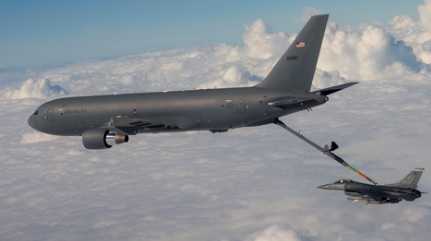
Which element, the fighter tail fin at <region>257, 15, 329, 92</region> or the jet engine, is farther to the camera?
the jet engine

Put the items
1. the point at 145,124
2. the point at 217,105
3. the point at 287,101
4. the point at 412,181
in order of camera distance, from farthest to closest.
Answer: the point at 412,181
the point at 145,124
the point at 217,105
the point at 287,101

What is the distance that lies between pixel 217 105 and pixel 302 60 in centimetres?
830

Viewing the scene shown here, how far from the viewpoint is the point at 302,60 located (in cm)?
3388

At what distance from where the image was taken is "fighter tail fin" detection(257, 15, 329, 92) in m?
33.2

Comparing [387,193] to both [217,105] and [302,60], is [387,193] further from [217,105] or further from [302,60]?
[217,105]

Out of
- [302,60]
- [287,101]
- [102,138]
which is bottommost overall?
[102,138]

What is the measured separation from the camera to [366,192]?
36.8 m

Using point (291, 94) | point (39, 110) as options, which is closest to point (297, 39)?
point (291, 94)

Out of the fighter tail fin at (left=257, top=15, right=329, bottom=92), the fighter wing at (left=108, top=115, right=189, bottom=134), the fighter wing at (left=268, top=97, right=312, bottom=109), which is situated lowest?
the fighter wing at (left=108, top=115, right=189, bottom=134)

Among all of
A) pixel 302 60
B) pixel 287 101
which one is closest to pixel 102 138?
pixel 287 101

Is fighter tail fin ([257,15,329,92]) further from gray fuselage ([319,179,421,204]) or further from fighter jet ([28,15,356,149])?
gray fuselage ([319,179,421,204])

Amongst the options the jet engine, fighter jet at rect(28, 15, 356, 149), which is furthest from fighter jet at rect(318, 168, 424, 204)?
the jet engine

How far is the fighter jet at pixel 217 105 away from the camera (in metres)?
33.6

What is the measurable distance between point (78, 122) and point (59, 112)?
292 centimetres
